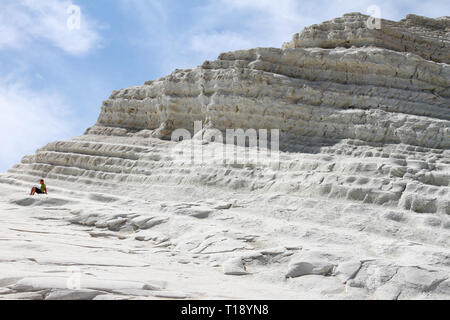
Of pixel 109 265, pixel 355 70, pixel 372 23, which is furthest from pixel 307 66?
pixel 109 265

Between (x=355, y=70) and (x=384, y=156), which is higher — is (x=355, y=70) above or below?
above

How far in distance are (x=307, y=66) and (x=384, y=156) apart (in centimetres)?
494

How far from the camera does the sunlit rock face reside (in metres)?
6.88

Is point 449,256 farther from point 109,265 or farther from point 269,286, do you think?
point 109,265

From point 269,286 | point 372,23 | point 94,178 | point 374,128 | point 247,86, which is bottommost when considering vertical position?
point 269,286

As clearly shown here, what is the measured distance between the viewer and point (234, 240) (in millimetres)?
7969

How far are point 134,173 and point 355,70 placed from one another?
844 cm

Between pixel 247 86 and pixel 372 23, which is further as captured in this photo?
pixel 372 23

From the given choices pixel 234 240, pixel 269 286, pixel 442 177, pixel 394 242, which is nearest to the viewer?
pixel 269 286

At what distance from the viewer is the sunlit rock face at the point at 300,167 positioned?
6.88 metres

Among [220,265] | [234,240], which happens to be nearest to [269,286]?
[220,265]

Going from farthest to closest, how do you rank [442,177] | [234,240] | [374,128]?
[374,128]
[442,177]
[234,240]

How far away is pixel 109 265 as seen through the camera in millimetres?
6059

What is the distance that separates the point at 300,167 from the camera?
10836 millimetres
